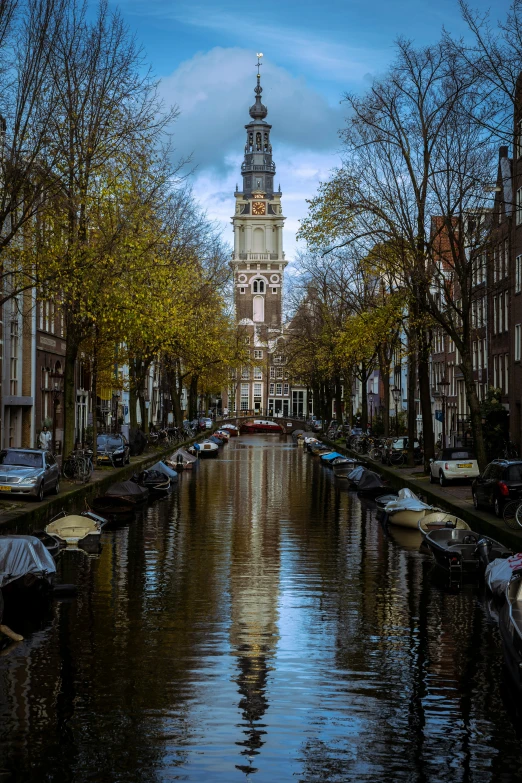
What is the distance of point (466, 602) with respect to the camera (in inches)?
899

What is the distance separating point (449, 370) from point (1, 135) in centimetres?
5753

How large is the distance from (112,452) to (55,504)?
19553 mm

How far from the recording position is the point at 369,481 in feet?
164

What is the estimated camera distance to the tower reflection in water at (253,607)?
46.4 ft

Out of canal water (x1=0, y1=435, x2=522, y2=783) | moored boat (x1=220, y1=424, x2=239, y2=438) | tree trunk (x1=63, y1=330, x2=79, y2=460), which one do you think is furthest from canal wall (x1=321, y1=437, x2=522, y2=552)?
moored boat (x1=220, y1=424, x2=239, y2=438)

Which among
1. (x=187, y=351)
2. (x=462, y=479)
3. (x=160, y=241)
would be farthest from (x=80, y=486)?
(x=187, y=351)

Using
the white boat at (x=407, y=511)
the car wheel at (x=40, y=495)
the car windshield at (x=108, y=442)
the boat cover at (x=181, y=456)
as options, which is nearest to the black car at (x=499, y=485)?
the white boat at (x=407, y=511)

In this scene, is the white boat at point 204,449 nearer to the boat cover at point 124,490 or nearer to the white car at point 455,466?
the white car at point 455,466

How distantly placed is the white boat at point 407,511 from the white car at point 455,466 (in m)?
8.46

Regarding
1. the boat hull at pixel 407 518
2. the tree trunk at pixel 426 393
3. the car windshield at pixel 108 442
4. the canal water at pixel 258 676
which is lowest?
the canal water at pixel 258 676

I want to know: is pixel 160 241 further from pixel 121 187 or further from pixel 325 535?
pixel 325 535

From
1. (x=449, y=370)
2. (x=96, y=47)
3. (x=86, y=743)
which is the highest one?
(x=96, y=47)

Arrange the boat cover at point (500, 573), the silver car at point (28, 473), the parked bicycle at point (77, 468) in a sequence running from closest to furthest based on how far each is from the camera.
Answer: the boat cover at point (500, 573), the silver car at point (28, 473), the parked bicycle at point (77, 468)

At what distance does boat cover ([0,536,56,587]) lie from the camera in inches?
827
